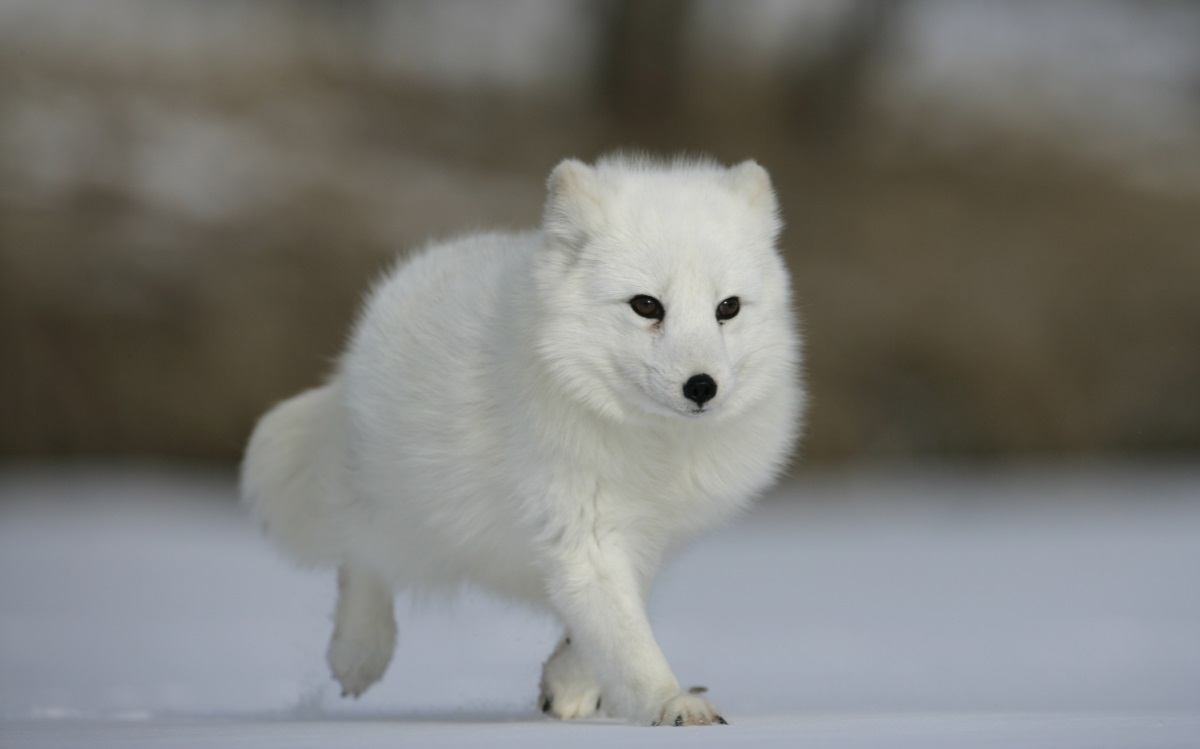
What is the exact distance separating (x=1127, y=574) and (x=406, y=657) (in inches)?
128

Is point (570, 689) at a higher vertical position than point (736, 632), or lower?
lower

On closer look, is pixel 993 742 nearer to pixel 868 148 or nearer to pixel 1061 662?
pixel 1061 662

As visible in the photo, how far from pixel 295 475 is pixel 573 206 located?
157 cm

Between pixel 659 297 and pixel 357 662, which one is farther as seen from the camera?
pixel 357 662

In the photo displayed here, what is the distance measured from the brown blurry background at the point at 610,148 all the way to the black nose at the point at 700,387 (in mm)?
7212

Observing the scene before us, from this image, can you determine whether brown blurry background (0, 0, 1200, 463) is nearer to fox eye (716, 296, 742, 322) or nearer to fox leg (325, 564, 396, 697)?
fox leg (325, 564, 396, 697)

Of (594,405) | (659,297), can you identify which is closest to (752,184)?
(659,297)

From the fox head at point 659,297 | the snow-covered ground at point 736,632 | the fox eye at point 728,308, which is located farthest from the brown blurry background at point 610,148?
the fox eye at point 728,308

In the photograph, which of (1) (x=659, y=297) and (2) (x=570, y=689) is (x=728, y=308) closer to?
(1) (x=659, y=297)

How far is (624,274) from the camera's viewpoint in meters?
3.25

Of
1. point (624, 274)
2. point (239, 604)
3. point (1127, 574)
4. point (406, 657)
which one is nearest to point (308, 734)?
point (624, 274)

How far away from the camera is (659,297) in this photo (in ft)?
10.5

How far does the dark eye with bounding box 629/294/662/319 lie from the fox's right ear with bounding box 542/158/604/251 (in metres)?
0.22

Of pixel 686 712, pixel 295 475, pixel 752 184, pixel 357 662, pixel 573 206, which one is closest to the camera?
pixel 686 712
